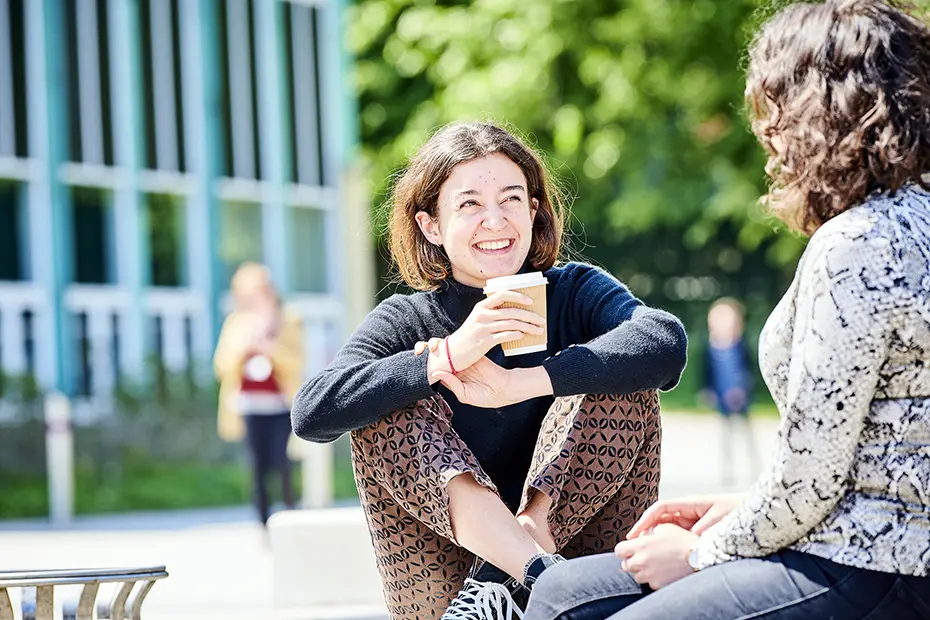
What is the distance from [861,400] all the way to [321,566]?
3.00 meters

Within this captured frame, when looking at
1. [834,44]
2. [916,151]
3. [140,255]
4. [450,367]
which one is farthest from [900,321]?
[140,255]

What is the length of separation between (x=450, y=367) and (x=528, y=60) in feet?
40.1

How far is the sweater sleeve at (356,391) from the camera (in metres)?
2.93

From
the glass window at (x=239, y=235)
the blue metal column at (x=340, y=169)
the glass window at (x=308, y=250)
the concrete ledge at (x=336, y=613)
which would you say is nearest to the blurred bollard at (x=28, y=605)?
the concrete ledge at (x=336, y=613)

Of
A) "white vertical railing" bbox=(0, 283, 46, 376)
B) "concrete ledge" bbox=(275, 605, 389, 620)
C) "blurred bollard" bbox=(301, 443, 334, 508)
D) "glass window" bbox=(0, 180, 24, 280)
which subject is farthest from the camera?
"glass window" bbox=(0, 180, 24, 280)

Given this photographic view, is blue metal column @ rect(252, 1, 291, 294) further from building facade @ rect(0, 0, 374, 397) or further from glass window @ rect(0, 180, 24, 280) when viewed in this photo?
glass window @ rect(0, 180, 24, 280)

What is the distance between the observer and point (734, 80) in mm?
14508

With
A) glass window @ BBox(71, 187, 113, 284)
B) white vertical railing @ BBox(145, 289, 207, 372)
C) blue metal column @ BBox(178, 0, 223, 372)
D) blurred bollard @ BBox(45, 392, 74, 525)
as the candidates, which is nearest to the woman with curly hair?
blurred bollard @ BBox(45, 392, 74, 525)

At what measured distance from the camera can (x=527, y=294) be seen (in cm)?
282

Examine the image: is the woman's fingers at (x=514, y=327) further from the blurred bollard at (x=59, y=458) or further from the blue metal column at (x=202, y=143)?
the blue metal column at (x=202, y=143)

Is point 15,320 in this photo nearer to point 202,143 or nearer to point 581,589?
point 202,143

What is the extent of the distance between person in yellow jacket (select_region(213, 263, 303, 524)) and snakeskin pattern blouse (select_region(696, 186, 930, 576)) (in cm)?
647

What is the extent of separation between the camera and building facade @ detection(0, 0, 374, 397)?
1300cm

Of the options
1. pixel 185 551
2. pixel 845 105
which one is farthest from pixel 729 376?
pixel 845 105
